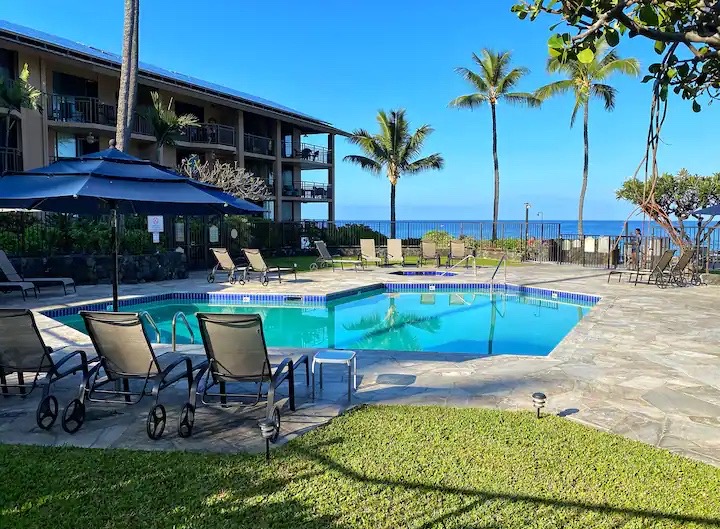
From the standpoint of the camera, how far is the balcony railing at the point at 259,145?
86.1 ft

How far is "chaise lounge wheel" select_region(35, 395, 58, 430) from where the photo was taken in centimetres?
398

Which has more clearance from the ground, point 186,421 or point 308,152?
point 308,152

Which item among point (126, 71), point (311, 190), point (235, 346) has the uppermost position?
point (126, 71)

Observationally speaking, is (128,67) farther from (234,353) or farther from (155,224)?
(234,353)

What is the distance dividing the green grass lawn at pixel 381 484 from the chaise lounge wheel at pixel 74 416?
13.5 inches

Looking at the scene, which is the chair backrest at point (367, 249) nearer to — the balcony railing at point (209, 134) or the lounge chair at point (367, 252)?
the lounge chair at point (367, 252)

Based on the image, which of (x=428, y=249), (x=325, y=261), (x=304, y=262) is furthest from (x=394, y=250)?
(x=304, y=262)

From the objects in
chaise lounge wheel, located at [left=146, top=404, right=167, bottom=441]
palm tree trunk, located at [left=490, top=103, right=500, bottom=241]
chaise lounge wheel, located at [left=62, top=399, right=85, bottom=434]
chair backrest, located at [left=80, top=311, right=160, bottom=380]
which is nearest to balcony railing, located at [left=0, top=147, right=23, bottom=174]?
chair backrest, located at [left=80, top=311, right=160, bottom=380]

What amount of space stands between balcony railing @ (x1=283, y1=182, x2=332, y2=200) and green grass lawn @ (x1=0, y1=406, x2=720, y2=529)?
26.0 meters

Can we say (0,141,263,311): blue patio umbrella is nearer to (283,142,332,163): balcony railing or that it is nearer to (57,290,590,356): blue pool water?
(57,290,590,356): blue pool water

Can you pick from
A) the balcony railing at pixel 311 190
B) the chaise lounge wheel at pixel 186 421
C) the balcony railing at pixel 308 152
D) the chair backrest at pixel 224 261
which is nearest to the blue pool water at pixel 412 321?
the chair backrest at pixel 224 261

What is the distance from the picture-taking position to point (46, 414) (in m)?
4.09

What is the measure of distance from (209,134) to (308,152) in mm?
6921

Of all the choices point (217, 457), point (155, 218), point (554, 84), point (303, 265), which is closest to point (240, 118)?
point (303, 265)
